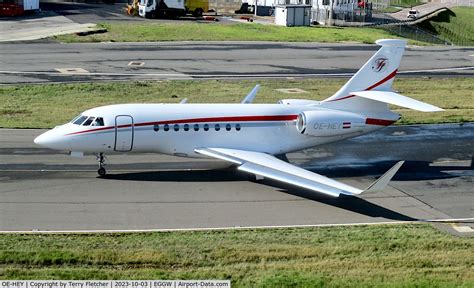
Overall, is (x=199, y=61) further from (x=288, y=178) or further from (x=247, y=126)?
(x=288, y=178)

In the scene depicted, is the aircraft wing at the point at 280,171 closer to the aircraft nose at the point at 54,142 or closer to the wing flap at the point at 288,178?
the wing flap at the point at 288,178

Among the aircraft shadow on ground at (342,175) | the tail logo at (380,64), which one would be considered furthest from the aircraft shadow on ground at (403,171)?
the tail logo at (380,64)

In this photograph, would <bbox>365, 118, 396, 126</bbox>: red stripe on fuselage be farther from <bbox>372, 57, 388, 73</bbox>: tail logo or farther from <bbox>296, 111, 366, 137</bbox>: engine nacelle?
<bbox>372, 57, 388, 73</bbox>: tail logo

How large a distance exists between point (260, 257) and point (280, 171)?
24.3 feet

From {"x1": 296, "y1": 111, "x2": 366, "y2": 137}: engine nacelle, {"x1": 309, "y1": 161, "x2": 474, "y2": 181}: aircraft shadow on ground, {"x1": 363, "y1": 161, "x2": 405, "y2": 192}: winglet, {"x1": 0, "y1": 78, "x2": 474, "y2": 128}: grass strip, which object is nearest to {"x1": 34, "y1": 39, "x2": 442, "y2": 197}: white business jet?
{"x1": 296, "y1": 111, "x2": 366, "y2": 137}: engine nacelle

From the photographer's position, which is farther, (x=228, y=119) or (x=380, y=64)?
(x=380, y=64)

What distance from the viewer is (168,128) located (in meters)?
32.4

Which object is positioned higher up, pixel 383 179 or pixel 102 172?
pixel 383 179

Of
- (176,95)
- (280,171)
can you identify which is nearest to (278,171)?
(280,171)

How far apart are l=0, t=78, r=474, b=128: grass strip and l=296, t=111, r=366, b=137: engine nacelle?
11.1m

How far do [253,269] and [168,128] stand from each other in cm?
1089

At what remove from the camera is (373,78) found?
35094 millimetres

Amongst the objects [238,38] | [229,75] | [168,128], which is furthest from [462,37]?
[168,128]

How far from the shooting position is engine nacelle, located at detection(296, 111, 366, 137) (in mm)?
33375
